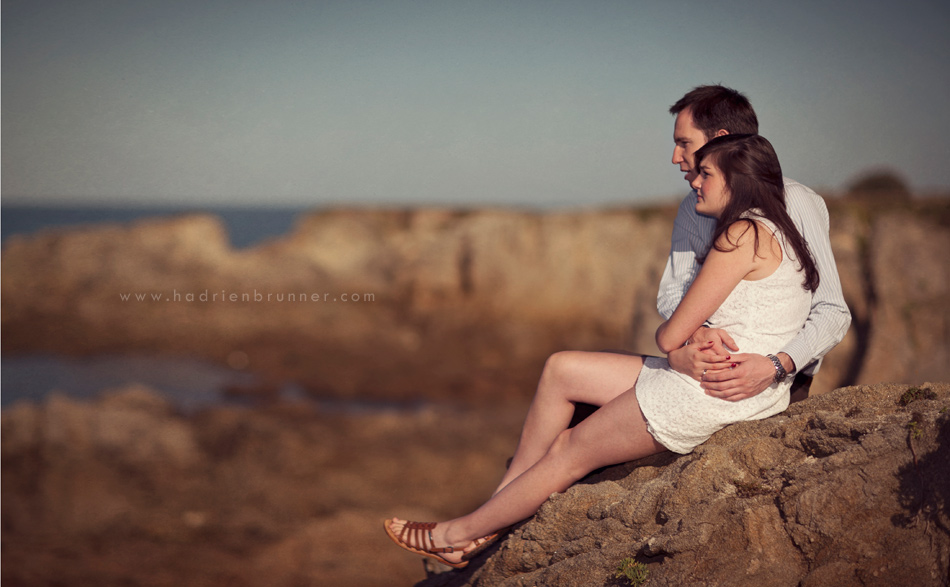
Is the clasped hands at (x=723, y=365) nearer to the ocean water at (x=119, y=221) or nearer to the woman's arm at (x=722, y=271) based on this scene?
the woman's arm at (x=722, y=271)

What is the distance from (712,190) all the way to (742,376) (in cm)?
76

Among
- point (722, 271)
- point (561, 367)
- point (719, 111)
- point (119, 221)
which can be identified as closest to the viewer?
point (722, 271)

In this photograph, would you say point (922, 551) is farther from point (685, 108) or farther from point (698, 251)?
point (685, 108)

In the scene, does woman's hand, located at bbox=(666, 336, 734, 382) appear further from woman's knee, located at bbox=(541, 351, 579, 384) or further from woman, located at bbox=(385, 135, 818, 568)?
woman's knee, located at bbox=(541, 351, 579, 384)

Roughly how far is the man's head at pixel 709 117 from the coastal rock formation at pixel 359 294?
12.4 meters

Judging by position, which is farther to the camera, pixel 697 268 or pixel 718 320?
pixel 697 268

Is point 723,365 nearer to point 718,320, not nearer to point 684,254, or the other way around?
point 718,320

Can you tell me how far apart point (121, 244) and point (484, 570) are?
21151 millimetres

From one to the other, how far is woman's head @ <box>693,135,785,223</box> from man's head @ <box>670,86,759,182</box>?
1.42 feet

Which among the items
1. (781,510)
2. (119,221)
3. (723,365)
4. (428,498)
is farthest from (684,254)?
(119,221)

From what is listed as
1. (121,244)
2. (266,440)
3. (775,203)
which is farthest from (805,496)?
(121,244)

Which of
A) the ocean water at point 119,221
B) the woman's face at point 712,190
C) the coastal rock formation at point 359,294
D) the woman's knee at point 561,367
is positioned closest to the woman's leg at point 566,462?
the woman's knee at point 561,367

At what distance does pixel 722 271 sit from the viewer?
2615 mm

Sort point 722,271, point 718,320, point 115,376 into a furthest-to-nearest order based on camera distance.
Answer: point 115,376 → point 718,320 → point 722,271
